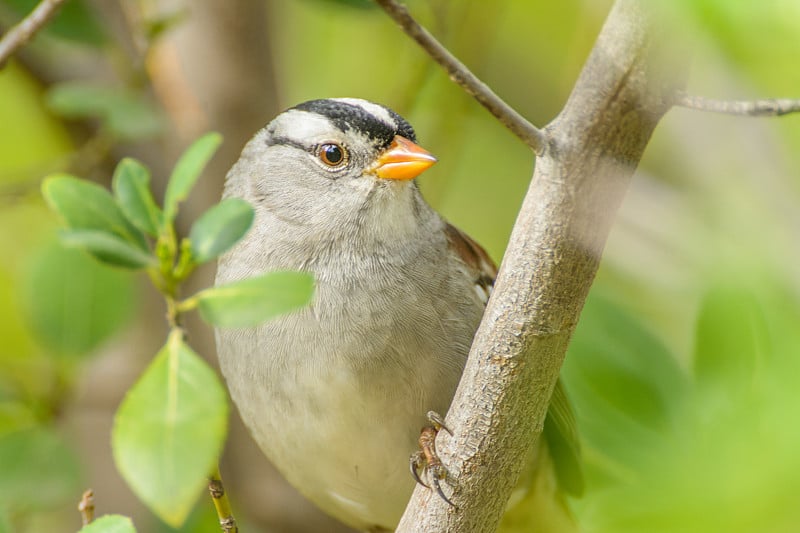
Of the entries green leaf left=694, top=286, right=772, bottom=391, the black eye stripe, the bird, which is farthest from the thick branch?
the black eye stripe

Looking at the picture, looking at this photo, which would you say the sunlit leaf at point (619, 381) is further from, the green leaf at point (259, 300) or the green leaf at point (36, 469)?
the green leaf at point (36, 469)

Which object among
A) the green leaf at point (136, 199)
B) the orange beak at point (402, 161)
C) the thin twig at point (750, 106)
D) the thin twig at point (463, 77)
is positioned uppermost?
the thin twig at point (750, 106)

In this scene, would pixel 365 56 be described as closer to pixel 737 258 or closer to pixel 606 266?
pixel 606 266

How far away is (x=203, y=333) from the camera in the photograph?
335cm

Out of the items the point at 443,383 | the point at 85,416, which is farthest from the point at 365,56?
the point at 443,383

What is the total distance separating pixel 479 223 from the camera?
4.00 m

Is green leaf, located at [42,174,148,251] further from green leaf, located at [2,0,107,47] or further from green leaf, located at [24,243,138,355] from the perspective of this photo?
green leaf, located at [2,0,107,47]

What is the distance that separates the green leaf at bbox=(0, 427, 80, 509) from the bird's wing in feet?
3.55

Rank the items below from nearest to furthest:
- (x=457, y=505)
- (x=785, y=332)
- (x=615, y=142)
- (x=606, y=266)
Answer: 1. (x=785, y=332)
2. (x=615, y=142)
3. (x=457, y=505)
4. (x=606, y=266)

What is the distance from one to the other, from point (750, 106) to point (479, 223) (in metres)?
2.60

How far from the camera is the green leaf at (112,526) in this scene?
4.63ft

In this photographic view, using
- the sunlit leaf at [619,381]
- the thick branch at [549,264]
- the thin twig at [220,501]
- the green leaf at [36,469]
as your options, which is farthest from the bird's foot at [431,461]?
the green leaf at [36,469]

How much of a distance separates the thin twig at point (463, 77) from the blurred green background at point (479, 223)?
0.30m

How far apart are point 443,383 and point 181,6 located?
1.96 m
